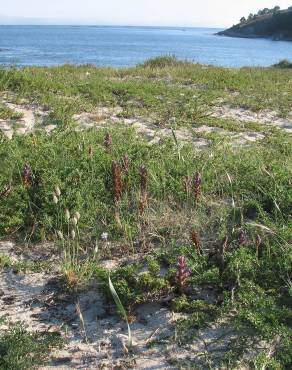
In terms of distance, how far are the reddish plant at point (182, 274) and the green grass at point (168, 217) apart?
0.05 metres

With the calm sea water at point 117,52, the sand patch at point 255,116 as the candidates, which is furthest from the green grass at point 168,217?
the calm sea water at point 117,52

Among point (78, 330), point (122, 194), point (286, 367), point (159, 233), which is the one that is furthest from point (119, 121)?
point (286, 367)

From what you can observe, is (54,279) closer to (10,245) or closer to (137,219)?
(10,245)

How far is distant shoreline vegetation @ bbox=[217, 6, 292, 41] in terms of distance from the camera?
317 ft

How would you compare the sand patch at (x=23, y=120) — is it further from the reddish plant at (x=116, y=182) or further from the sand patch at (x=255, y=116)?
the sand patch at (x=255, y=116)

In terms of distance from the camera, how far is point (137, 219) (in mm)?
4086

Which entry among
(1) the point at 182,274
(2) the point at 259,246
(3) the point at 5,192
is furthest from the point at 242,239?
(3) the point at 5,192

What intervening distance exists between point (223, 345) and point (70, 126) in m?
4.34

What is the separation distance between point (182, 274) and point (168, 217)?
0.98 metres

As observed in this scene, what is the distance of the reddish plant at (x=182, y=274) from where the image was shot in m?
3.13

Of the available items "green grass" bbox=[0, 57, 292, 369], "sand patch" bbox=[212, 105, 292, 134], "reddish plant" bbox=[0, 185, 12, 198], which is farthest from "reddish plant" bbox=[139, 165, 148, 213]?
"sand patch" bbox=[212, 105, 292, 134]

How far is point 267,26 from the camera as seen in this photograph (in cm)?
10700

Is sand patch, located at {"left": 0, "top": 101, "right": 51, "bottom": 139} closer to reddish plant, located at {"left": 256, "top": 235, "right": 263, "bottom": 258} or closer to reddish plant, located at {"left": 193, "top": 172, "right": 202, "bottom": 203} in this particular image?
reddish plant, located at {"left": 193, "top": 172, "right": 202, "bottom": 203}

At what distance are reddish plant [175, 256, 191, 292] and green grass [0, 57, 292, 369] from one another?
47mm
